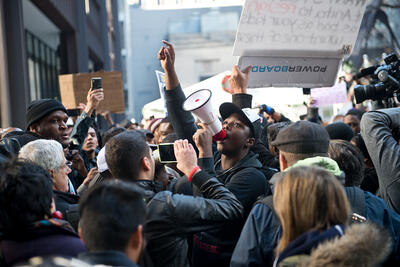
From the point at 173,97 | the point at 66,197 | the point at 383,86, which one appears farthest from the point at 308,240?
the point at 383,86

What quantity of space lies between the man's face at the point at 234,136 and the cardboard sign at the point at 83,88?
10.5ft

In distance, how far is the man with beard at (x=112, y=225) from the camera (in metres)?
1.91

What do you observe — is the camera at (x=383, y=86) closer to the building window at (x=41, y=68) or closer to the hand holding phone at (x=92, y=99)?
the hand holding phone at (x=92, y=99)

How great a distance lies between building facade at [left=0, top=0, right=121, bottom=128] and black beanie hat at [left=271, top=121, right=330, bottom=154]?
5.63m

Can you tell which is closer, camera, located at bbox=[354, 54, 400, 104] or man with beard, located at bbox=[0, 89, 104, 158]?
camera, located at bbox=[354, 54, 400, 104]

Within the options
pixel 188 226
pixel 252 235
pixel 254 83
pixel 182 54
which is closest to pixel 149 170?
pixel 188 226

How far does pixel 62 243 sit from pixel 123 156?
2.43ft

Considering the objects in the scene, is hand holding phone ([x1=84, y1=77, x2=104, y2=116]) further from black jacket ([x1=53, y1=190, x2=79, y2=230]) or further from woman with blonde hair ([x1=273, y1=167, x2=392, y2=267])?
woman with blonde hair ([x1=273, y1=167, x2=392, y2=267])

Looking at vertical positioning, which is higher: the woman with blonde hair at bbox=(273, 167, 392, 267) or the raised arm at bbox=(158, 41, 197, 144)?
the raised arm at bbox=(158, 41, 197, 144)

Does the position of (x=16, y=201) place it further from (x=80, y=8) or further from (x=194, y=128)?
(x=80, y=8)

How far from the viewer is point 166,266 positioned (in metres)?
2.71

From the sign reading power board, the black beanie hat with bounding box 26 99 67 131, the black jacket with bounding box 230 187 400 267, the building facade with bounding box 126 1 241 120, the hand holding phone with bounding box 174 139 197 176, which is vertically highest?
the building facade with bounding box 126 1 241 120

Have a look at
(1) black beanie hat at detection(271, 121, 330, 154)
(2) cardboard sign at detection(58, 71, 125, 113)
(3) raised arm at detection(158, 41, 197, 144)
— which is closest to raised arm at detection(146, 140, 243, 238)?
(1) black beanie hat at detection(271, 121, 330, 154)

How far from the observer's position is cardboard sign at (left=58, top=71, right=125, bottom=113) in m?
6.68
